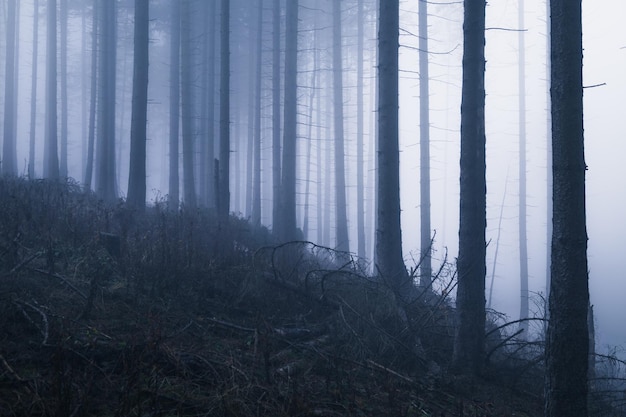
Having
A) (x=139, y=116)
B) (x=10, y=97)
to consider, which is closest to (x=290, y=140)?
(x=139, y=116)

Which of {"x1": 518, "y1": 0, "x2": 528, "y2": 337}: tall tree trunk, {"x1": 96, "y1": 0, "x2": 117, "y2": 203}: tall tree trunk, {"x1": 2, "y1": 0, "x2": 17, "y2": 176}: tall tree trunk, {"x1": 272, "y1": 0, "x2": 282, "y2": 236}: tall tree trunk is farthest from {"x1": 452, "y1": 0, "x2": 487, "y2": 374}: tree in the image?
{"x1": 2, "y1": 0, "x2": 17, "y2": 176}: tall tree trunk

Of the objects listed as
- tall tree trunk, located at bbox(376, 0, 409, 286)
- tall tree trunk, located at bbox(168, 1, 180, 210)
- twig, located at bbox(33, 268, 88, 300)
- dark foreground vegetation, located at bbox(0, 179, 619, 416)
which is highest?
tall tree trunk, located at bbox(168, 1, 180, 210)

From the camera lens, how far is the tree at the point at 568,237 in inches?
183

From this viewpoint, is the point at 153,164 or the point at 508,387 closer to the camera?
the point at 508,387

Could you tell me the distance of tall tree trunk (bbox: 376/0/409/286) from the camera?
33.1 ft

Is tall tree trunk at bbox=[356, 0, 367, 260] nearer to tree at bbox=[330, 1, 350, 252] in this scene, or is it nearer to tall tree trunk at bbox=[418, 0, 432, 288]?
tree at bbox=[330, 1, 350, 252]

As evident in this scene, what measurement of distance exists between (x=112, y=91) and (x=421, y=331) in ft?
58.7

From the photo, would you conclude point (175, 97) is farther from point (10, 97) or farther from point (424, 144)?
point (10, 97)

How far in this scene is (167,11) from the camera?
97.9 feet

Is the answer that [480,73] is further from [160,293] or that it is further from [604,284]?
[604,284]

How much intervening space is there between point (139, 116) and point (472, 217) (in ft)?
35.9

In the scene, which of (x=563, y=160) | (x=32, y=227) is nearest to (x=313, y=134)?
(x=32, y=227)

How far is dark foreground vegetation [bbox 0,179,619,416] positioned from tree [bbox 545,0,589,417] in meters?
0.87

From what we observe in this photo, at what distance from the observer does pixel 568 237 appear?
4.65 metres
